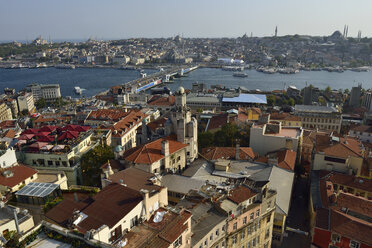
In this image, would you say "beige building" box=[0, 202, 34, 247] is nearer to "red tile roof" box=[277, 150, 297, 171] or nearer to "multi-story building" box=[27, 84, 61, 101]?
"red tile roof" box=[277, 150, 297, 171]

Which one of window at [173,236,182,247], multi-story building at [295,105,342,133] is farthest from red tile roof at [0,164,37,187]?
multi-story building at [295,105,342,133]

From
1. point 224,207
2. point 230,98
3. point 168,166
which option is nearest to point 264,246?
point 224,207

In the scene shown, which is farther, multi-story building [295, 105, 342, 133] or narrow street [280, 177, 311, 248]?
multi-story building [295, 105, 342, 133]

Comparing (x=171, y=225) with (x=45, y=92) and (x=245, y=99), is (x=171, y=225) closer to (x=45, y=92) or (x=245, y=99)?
(x=245, y=99)

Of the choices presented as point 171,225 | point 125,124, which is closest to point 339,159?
point 171,225

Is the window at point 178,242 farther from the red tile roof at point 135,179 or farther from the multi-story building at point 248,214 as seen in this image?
the multi-story building at point 248,214

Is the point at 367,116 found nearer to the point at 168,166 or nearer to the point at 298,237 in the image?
the point at 298,237
